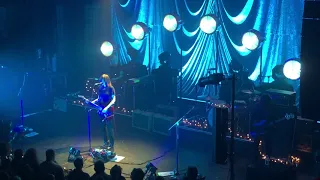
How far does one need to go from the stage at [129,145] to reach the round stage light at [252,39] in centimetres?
256

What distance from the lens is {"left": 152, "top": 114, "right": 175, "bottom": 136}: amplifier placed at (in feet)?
39.0

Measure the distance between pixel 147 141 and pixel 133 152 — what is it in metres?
1.01

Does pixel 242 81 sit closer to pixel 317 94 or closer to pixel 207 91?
pixel 207 91

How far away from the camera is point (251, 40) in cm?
1089

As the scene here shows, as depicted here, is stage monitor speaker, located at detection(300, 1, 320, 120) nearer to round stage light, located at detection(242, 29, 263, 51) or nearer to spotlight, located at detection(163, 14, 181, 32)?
round stage light, located at detection(242, 29, 263, 51)

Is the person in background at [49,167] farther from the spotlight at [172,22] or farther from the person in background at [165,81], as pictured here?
the spotlight at [172,22]

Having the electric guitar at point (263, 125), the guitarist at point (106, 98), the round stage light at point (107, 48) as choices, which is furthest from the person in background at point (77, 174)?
the round stage light at point (107, 48)

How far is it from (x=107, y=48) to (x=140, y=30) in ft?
4.80

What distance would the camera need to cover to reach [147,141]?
38.5 ft

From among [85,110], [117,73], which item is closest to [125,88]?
[117,73]

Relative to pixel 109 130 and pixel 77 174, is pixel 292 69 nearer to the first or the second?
pixel 109 130

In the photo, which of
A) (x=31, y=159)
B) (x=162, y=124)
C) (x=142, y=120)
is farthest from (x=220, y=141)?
(x=142, y=120)

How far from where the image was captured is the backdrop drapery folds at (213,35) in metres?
11.4

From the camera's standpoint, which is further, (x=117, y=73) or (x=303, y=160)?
(x=117, y=73)
